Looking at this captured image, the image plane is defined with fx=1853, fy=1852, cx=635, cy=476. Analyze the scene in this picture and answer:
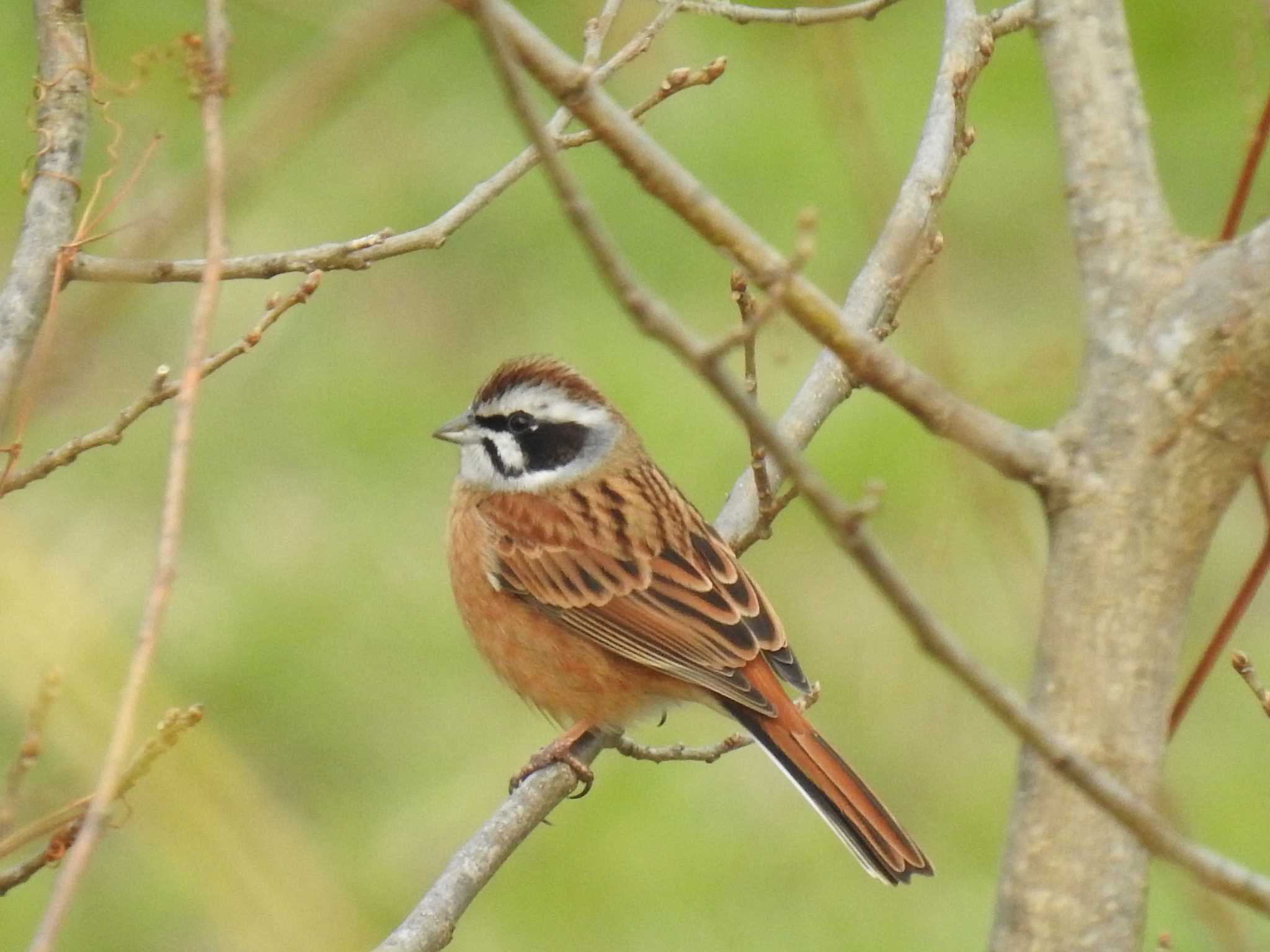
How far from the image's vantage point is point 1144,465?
6.84 ft

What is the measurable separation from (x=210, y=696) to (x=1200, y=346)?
19.3 ft

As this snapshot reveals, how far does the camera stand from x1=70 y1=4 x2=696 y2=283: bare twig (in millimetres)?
3322

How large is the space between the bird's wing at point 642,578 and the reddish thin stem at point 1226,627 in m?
2.54

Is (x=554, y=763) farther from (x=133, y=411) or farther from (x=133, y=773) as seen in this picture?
(x=133, y=773)

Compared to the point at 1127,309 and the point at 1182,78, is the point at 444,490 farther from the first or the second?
the point at 1127,309

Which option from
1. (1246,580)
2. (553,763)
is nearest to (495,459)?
(553,763)

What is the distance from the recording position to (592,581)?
5.36 meters

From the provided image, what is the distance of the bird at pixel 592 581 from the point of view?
197 inches

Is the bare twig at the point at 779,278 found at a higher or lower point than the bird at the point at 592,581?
higher

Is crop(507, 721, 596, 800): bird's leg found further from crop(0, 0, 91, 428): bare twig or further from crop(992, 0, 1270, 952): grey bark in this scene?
crop(992, 0, 1270, 952): grey bark

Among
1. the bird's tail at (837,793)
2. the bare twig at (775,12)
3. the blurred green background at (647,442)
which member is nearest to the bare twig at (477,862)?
the bird's tail at (837,793)

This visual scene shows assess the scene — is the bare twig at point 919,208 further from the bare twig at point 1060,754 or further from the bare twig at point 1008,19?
the bare twig at point 1060,754

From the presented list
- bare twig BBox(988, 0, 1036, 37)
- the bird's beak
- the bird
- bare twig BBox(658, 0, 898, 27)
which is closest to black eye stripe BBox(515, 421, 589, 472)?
the bird

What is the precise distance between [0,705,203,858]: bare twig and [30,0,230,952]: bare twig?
440 mm
